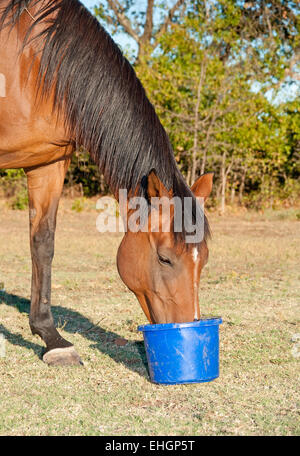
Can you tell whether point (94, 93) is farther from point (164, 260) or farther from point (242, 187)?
point (242, 187)

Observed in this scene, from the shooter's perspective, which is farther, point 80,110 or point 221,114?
point 221,114

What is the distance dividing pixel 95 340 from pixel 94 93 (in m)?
1.78

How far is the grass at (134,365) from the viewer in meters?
2.48

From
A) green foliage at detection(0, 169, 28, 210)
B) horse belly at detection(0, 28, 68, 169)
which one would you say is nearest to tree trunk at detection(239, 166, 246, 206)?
green foliage at detection(0, 169, 28, 210)

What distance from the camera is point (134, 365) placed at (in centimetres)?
341

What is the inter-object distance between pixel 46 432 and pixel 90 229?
9336 millimetres

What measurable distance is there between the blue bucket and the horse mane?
905 millimetres

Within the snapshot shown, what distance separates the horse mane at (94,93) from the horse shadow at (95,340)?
110 cm

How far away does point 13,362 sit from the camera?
3443mm

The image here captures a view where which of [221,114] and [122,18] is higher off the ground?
[122,18]

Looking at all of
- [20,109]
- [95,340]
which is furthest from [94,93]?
[95,340]

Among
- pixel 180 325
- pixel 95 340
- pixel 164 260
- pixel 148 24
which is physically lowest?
pixel 95 340

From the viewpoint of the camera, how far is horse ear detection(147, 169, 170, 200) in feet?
9.67

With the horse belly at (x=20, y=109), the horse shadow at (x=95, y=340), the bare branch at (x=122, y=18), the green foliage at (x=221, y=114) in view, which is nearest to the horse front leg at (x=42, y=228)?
the horse shadow at (x=95, y=340)
